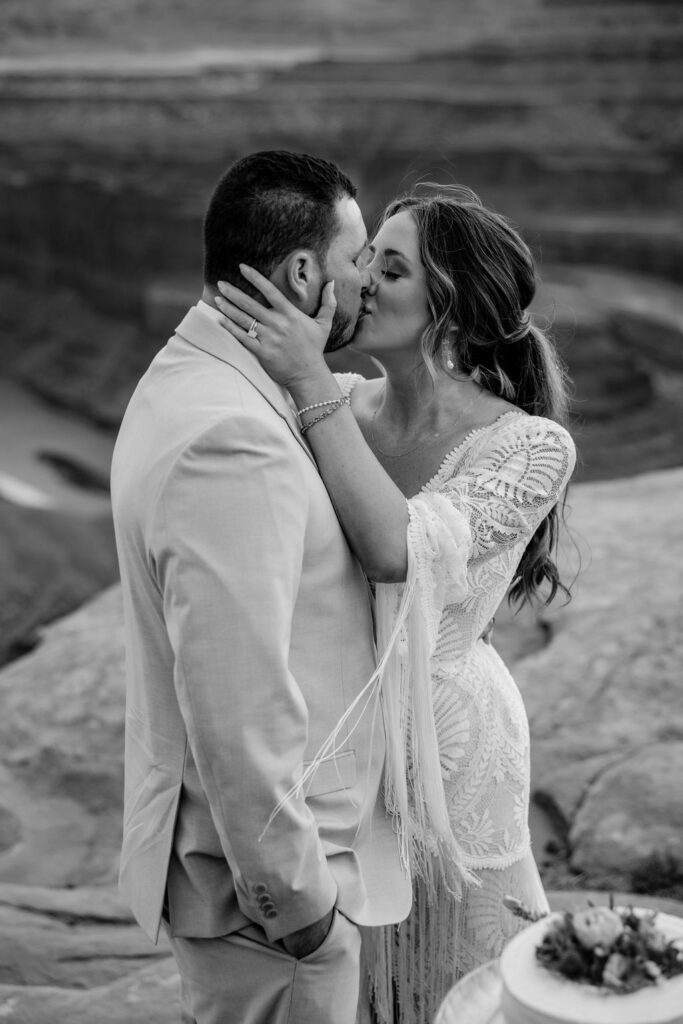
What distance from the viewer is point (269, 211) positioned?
1.73 m

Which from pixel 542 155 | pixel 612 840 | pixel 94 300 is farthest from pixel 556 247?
pixel 612 840

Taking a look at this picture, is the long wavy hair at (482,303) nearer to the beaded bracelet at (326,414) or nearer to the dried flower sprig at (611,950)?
the beaded bracelet at (326,414)

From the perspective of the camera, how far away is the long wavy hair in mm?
2219

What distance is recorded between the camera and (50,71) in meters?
9.15

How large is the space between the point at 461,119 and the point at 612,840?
23.1 ft

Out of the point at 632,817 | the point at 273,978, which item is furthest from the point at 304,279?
the point at 632,817

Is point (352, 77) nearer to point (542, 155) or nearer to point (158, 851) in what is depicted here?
point (542, 155)

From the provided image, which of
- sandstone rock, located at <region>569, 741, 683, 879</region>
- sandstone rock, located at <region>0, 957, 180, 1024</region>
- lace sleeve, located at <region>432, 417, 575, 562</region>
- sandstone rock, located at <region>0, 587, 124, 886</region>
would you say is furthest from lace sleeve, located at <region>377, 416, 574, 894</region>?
sandstone rock, located at <region>0, 587, 124, 886</region>

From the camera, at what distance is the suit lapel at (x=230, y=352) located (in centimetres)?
176

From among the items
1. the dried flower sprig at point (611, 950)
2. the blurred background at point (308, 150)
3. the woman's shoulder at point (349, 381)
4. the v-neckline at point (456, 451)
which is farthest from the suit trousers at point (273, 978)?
the blurred background at point (308, 150)

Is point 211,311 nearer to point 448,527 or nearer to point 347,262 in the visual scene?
point 347,262

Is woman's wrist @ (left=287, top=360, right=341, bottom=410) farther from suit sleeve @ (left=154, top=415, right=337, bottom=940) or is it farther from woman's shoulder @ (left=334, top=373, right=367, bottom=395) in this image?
woman's shoulder @ (left=334, top=373, right=367, bottom=395)

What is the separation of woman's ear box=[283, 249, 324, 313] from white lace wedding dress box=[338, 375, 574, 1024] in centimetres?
36

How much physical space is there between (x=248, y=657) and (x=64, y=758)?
124 inches
